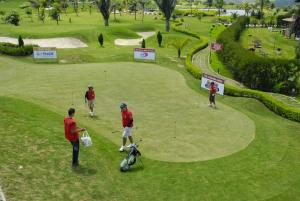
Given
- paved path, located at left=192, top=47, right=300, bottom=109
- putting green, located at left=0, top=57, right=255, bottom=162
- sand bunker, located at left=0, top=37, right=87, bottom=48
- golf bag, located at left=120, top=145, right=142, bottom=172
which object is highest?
sand bunker, located at left=0, top=37, right=87, bottom=48

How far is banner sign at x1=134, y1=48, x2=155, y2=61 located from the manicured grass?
2871cm

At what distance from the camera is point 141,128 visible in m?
25.5

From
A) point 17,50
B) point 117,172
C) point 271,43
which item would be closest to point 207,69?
point 17,50

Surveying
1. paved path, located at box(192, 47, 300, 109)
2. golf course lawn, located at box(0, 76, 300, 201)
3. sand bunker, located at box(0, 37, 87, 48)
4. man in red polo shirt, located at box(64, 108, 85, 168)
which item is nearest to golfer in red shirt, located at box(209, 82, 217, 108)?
golf course lawn, located at box(0, 76, 300, 201)

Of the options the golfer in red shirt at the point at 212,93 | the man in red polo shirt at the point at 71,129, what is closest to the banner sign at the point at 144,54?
the golfer in red shirt at the point at 212,93

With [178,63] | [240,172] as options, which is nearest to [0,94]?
[240,172]

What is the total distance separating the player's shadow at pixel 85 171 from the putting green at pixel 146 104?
373cm

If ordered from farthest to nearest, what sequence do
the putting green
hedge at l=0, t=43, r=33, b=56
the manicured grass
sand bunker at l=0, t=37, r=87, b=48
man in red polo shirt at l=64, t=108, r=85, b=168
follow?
the manicured grass → sand bunker at l=0, t=37, r=87, b=48 → hedge at l=0, t=43, r=33, b=56 → the putting green → man in red polo shirt at l=64, t=108, r=85, b=168

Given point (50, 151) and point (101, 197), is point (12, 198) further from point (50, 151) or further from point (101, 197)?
point (50, 151)

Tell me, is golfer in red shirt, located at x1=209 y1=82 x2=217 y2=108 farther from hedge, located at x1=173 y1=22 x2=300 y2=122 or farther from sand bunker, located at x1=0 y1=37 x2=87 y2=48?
sand bunker, located at x1=0 y1=37 x2=87 y2=48

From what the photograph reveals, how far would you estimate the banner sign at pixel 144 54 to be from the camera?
2052 inches

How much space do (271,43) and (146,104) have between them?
64393mm

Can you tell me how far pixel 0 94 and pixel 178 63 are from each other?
2865cm

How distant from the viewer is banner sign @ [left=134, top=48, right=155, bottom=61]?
2052 inches
